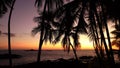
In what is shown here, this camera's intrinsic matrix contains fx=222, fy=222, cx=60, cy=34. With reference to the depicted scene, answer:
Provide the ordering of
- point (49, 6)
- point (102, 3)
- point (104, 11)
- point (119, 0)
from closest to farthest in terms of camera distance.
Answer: point (119, 0) → point (102, 3) → point (104, 11) → point (49, 6)

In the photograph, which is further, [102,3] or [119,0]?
[102,3]

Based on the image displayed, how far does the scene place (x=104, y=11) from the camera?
12430 millimetres

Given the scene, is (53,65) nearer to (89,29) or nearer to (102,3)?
(89,29)

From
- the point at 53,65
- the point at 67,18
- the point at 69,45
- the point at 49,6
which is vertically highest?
the point at 49,6

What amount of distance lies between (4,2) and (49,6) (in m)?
3.10

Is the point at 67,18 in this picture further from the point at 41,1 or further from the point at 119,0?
the point at 119,0

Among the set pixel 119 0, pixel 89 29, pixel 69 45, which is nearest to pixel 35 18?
pixel 69 45

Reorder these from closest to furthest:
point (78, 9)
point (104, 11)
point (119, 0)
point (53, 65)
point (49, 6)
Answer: point (119, 0) → point (104, 11) → point (78, 9) → point (49, 6) → point (53, 65)

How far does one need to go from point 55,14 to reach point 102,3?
3341 millimetres

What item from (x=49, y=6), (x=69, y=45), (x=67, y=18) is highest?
(x=49, y=6)

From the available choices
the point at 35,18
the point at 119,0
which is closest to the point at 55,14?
the point at 119,0

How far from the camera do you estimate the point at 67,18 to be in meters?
14.0

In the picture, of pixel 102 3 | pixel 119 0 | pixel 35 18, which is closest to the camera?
pixel 119 0

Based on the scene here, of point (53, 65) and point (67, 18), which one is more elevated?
point (67, 18)
